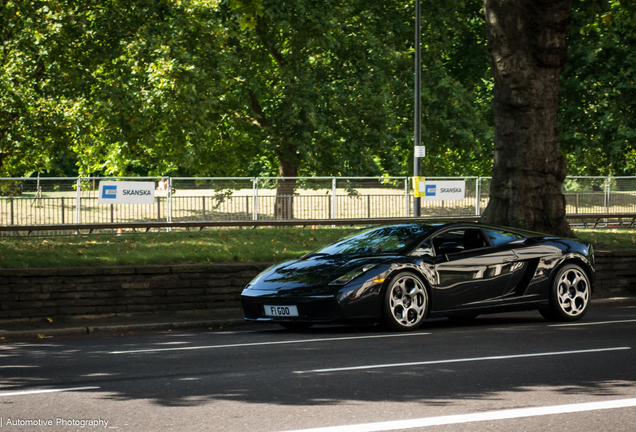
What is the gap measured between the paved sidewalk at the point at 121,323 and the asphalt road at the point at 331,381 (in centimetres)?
47

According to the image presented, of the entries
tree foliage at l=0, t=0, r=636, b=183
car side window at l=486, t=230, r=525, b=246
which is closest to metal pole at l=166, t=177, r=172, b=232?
tree foliage at l=0, t=0, r=636, b=183

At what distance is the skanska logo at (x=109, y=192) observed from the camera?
23922mm

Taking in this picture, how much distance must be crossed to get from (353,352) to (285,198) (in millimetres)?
18671

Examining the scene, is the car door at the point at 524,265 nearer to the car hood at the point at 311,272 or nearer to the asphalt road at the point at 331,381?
the asphalt road at the point at 331,381

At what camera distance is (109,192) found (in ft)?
78.7

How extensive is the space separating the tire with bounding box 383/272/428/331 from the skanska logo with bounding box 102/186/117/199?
1589cm

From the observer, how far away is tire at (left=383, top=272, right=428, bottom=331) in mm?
9555

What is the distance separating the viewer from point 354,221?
24.5 metres

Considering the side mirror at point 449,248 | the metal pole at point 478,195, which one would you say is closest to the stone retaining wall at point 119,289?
the side mirror at point 449,248

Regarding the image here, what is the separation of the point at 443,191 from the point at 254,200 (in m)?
6.94

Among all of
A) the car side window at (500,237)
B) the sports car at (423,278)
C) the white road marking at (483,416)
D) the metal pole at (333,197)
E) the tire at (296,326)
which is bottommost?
the tire at (296,326)

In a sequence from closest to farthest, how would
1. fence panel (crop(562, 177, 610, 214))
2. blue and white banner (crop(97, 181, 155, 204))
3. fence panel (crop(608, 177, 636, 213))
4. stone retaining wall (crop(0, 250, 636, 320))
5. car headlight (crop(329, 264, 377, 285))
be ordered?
1. car headlight (crop(329, 264, 377, 285))
2. stone retaining wall (crop(0, 250, 636, 320))
3. blue and white banner (crop(97, 181, 155, 204))
4. fence panel (crop(562, 177, 610, 214))
5. fence panel (crop(608, 177, 636, 213))

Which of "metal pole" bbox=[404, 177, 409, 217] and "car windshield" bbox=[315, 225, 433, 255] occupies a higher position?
"metal pole" bbox=[404, 177, 409, 217]

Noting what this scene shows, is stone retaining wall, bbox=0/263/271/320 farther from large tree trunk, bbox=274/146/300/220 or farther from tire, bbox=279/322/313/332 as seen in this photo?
large tree trunk, bbox=274/146/300/220
